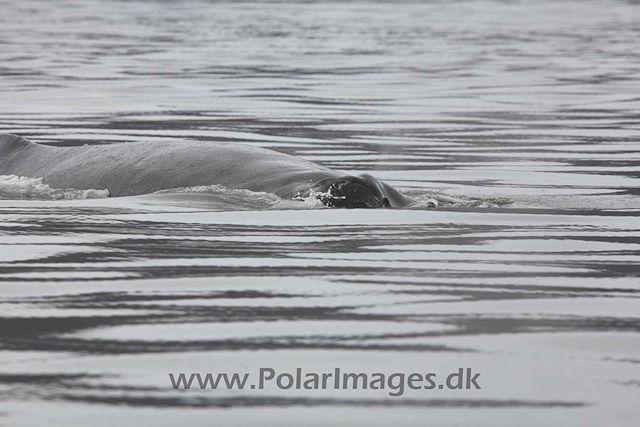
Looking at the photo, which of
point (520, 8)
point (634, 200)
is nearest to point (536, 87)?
point (634, 200)

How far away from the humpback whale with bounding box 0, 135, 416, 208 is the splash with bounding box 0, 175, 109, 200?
3.8 inches

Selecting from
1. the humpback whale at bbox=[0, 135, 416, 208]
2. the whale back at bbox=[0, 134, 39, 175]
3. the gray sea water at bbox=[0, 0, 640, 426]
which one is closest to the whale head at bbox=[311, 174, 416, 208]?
the humpback whale at bbox=[0, 135, 416, 208]

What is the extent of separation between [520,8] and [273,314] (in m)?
77.6

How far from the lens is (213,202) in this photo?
9953 millimetres

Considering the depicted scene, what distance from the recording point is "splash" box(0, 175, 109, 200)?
35.4ft

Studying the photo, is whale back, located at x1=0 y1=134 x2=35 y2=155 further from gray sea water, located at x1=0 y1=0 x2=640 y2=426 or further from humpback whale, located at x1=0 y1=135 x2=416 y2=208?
gray sea water, located at x1=0 y1=0 x2=640 y2=426

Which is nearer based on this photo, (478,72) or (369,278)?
(369,278)

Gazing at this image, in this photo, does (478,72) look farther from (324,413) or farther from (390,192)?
(324,413)

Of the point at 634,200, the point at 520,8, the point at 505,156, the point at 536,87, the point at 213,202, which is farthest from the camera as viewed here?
the point at 520,8

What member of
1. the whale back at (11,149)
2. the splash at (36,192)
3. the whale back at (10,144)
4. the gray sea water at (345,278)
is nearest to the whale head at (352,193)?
the gray sea water at (345,278)

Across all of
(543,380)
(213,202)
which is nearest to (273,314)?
(543,380)

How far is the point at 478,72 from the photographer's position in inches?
1169

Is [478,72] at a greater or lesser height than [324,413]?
Answer: lesser

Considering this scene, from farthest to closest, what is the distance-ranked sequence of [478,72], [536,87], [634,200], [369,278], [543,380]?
1. [478,72]
2. [536,87]
3. [634,200]
4. [369,278]
5. [543,380]
